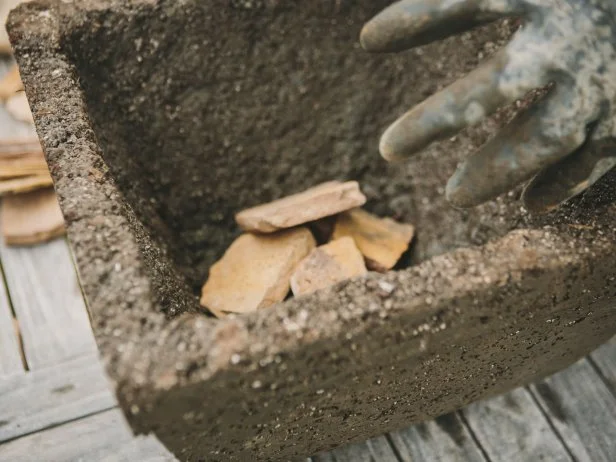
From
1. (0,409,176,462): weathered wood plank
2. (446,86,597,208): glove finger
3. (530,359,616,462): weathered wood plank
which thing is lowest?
(530,359,616,462): weathered wood plank

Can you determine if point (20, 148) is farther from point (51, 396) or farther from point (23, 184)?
point (51, 396)

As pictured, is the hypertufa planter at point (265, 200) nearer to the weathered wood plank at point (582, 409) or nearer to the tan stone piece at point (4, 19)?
the weathered wood plank at point (582, 409)

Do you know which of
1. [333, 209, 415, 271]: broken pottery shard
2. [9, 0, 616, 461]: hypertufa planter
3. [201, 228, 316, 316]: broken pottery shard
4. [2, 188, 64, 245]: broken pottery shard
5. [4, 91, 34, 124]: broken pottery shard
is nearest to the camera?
[9, 0, 616, 461]: hypertufa planter

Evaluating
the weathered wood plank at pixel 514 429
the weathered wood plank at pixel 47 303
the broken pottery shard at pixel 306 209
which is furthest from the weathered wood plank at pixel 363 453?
the weathered wood plank at pixel 47 303

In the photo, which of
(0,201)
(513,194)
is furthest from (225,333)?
(0,201)

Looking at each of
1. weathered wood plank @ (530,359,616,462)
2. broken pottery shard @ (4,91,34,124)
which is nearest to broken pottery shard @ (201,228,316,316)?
weathered wood plank @ (530,359,616,462)

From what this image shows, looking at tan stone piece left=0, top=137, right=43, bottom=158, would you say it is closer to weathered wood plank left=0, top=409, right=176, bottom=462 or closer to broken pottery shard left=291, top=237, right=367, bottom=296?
weathered wood plank left=0, top=409, right=176, bottom=462
